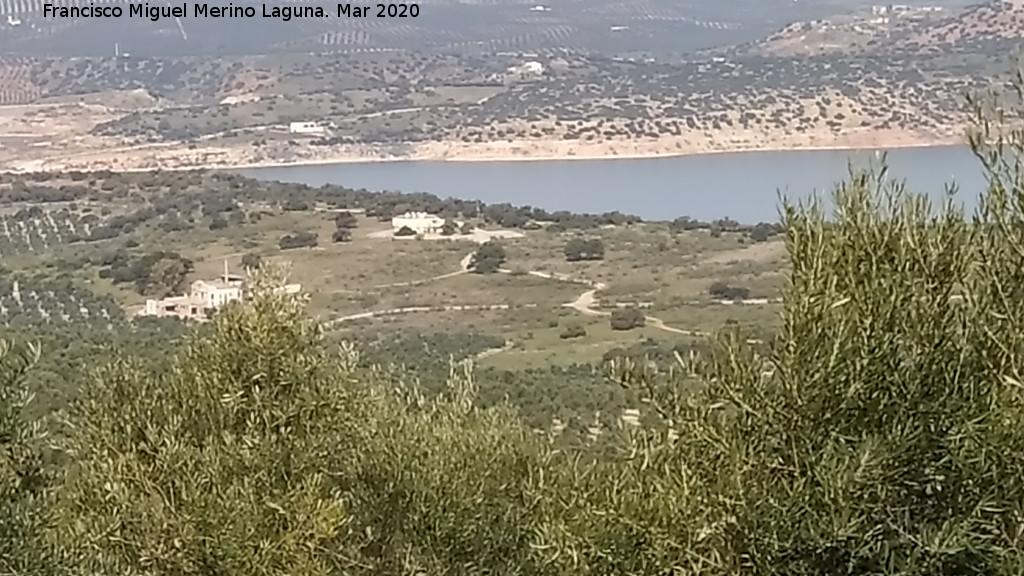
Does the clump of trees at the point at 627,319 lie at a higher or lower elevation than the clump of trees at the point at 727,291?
lower

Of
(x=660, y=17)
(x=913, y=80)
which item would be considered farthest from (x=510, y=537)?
(x=660, y=17)

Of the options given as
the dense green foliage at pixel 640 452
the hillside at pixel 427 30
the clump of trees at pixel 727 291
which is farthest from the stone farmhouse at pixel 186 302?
the hillside at pixel 427 30

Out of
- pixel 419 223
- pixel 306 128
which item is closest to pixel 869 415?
pixel 419 223

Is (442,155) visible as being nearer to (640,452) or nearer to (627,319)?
(627,319)

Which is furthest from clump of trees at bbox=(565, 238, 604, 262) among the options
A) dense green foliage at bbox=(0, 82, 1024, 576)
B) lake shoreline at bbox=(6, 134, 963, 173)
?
dense green foliage at bbox=(0, 82, 1024, 576)

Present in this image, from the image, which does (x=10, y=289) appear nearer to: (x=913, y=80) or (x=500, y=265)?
(x=500, y=265)

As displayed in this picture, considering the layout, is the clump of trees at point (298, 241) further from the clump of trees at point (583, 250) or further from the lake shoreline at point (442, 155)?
the lake shoreline at point (442, 155)
